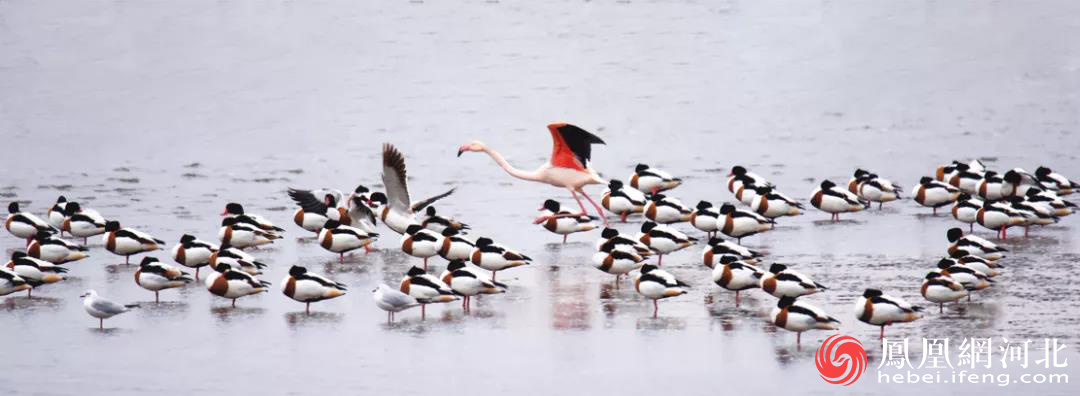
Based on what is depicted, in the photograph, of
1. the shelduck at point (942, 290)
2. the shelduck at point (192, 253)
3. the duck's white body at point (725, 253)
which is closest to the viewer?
the shelduck at point (942, 290)

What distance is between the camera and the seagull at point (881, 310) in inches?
509

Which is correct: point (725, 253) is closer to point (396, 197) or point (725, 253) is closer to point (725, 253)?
point (725, 253)

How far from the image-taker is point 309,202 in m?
19.2

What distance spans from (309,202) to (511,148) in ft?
26.6

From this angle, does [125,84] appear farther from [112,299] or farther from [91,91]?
[112,299]

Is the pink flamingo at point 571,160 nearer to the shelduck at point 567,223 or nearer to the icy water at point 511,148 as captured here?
the icy water at point 511,148

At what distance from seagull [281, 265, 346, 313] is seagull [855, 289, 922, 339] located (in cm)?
456

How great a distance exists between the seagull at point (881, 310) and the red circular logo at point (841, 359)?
0.22m

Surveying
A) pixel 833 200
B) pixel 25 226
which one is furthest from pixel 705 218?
pixel 25 226

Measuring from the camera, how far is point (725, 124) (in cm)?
2767

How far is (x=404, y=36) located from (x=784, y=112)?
9.59m

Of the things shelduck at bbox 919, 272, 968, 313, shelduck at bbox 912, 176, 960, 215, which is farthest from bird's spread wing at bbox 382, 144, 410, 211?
shelduck at bbox 919, 272, 968, 313

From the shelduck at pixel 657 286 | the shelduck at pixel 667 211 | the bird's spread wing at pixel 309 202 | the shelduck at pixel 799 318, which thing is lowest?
the shelduck at pixel 799 318

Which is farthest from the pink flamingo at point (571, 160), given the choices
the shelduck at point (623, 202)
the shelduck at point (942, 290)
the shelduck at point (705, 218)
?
the shelduck at point (942, 290)
